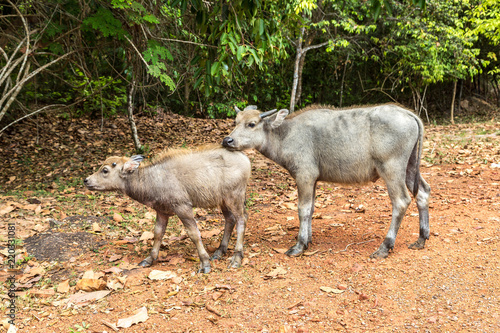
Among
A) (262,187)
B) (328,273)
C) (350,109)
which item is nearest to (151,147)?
(262,187)

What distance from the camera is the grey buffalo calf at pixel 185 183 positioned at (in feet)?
17.8

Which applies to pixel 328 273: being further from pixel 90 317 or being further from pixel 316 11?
pixel 316 11

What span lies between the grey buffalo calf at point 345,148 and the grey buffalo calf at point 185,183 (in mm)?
404

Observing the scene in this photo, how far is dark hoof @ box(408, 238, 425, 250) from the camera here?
572 centimetres

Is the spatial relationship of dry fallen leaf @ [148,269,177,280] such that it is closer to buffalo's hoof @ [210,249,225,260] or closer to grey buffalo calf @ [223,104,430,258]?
buffalo's hoof @ [210,249,225,260]

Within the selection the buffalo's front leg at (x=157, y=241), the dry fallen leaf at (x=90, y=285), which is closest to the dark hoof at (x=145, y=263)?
the buffalo's front leg at (x=157, y=241)

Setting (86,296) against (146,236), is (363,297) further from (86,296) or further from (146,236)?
(146,236)

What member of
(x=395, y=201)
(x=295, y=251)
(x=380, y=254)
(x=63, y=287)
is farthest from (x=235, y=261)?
(x=395, y=201)

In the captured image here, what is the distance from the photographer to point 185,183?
17.9 ft

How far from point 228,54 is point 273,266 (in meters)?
3.00

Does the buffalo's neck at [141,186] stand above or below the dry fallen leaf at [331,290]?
above

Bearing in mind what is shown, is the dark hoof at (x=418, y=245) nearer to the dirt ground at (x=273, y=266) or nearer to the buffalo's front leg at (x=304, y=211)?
the dirt ground at (x=273, y=266)

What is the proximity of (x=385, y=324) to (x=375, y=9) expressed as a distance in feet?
11.0

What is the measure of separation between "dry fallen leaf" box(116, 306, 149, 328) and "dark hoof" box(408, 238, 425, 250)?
3.64 metres
